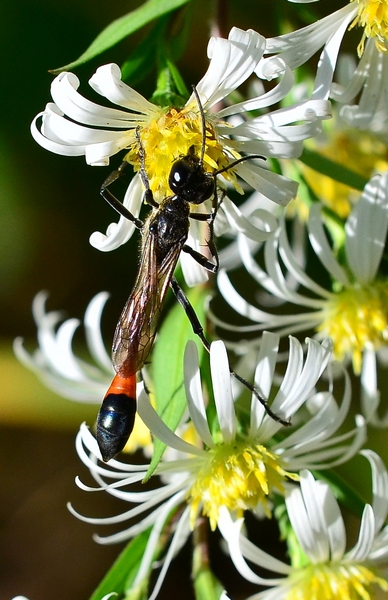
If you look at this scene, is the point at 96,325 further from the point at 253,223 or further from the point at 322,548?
the point at 322,548

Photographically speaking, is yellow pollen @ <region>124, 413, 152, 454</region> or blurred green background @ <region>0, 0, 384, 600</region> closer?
yellow pollen @ <region>124, 413, 152, 454</region>

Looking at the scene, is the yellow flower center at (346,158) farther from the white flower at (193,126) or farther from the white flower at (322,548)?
the white flower at (322,548)

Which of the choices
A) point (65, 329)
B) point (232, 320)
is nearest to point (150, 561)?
point (65, 329)

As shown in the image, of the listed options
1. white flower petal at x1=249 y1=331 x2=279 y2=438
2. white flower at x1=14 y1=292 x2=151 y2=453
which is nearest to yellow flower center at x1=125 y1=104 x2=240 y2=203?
white flower petal at x1=249 y1=331 x2=279 y2=438

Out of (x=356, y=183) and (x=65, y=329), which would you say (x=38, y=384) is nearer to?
(x=65, y=329)

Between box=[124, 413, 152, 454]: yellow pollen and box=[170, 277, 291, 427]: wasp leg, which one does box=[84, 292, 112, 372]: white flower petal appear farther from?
box=[170, 277, 291, 427]: wasp leg

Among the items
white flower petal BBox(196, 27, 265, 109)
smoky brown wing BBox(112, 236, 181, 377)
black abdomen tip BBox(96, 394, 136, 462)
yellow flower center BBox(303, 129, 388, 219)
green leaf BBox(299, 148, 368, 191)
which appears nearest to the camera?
white flower petal BBox(196, 27, 265, 109)
